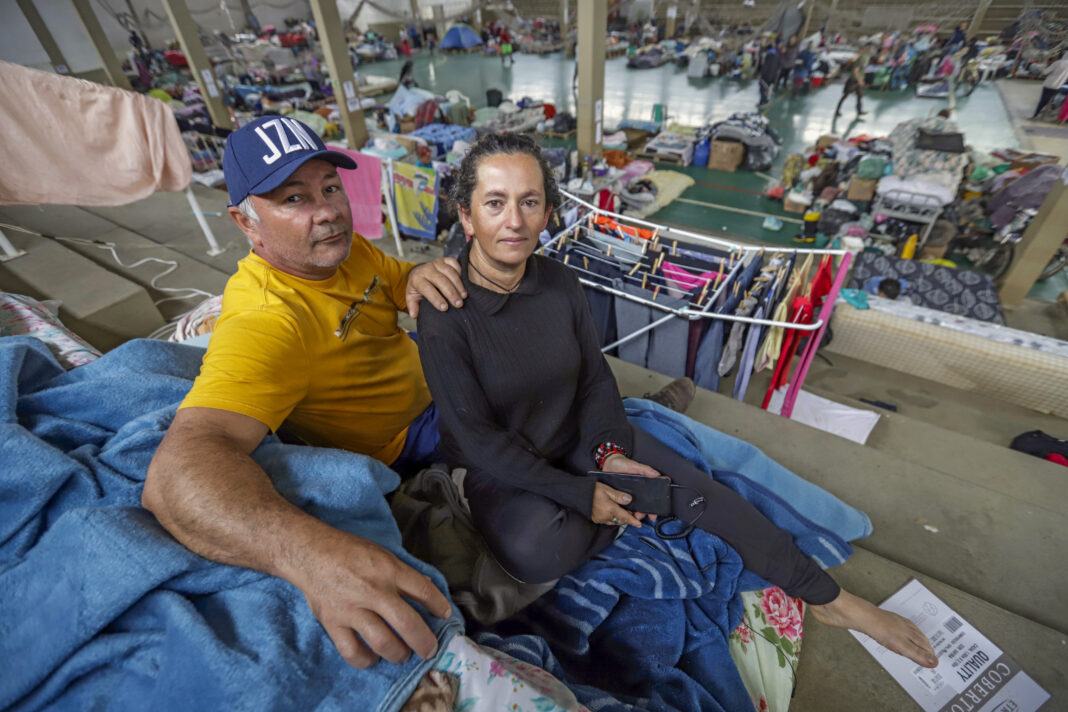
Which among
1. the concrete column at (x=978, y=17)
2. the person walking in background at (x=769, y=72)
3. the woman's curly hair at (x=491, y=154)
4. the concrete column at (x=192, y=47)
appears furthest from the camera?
the concrete column at (x=978, y=17)

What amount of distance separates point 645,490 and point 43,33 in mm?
14417

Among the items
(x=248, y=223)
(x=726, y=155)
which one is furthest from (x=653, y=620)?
(x=726, y=155)

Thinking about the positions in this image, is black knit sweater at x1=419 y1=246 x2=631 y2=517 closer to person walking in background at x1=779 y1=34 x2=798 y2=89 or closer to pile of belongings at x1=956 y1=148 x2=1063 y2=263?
pile of belongings at x1=956 y1=148 x2=1063 y2=263

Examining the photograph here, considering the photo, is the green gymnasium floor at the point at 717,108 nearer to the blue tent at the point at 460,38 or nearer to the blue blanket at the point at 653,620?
the blue tent at the point at 460,38

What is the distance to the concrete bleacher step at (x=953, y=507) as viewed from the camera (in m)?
1.71

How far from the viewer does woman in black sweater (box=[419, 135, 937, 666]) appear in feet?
4.41

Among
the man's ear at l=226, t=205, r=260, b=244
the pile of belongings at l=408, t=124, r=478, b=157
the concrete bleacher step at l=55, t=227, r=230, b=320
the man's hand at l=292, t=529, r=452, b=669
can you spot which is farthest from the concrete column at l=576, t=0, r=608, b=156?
the man's hand at l=292, t=529, r=452, b=669

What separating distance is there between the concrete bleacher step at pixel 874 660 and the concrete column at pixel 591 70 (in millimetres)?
5409

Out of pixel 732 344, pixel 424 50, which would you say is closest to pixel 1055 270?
pixel 732 344

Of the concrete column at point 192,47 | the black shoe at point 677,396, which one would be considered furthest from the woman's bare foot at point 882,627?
the concrete column at point 192,47

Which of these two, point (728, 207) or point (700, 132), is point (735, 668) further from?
point (700, 132)

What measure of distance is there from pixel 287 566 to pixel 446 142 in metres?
7.27

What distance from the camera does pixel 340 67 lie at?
566 cm

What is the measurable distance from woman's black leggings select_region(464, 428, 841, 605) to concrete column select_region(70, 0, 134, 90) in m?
11.3
